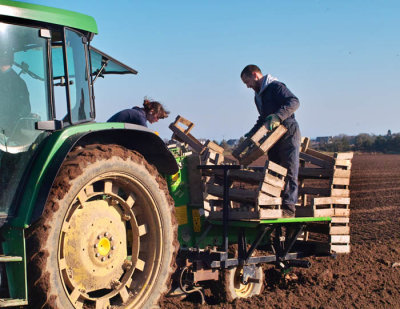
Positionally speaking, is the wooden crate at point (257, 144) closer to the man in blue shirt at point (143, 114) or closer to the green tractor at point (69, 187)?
the man in blue shirt at point (143, 114)

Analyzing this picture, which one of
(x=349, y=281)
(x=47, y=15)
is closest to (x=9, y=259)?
(x=47, y=15)

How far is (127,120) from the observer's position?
19.7 ft

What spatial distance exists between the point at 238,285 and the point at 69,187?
326 centimetres

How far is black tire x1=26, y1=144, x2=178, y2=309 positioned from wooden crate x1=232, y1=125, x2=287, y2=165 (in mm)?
1651

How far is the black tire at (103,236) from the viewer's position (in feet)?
11.6

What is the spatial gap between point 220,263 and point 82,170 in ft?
7.44

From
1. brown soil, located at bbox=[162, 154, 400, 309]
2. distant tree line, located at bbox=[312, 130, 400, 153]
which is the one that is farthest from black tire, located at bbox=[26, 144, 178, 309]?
distant tree line, located at bbox=[312, 130, 400, 153]

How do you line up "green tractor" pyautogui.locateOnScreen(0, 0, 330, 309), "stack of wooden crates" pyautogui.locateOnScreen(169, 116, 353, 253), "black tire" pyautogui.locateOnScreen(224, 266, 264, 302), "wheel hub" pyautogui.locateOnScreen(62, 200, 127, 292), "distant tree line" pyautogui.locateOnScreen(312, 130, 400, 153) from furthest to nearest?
"distant tree line" pyautogui.locateOnScreen(312, 130, 400, 153) < "black tire" pyautogui.locateOnScreen(224, 266, 264, 302) < "stack of wooden crates" pyautogui.locateOnScreen(169, 116, 353, 253) < "wheel hub" pyautogui.locateOnScreen(62, 200, 127, 292) < "green tractor" pyautogui.locateOnScreen(0, 0, 330, 309)

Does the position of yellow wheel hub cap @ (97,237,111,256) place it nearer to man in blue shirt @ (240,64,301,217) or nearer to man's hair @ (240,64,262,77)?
man in blue shirt @ (240,64,301,217)

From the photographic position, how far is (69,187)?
3.71 m

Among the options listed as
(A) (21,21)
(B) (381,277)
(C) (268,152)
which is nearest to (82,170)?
(A) (21,21)

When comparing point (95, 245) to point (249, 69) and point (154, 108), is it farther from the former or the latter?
point (249, 69)

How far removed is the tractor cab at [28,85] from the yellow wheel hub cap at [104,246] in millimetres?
812

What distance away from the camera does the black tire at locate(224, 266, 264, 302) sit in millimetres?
6051
